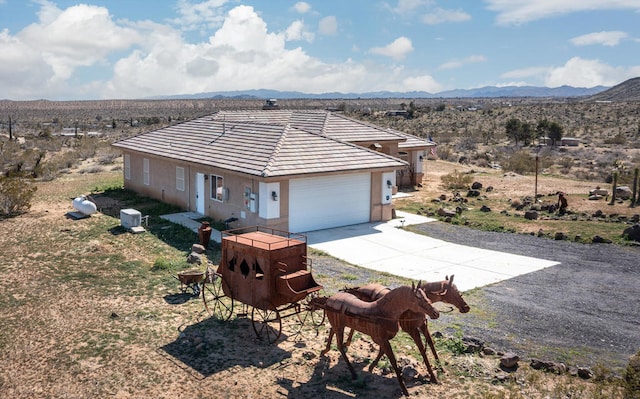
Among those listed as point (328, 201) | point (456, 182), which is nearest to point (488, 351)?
point (328, 201)

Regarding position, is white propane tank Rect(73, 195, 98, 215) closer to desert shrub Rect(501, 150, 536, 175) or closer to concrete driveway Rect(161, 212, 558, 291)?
concrete driveway Rect(161, 212, 558, 291)

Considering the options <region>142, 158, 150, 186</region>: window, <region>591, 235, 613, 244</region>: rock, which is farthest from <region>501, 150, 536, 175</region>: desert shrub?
<region>142, 158, 150, 186</region>: window

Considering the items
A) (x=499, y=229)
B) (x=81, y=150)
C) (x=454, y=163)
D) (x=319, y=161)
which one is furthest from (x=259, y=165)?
(x=81, y=150)

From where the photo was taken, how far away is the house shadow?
428 inches

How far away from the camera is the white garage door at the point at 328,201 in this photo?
21.4 m

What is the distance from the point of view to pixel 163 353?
37.1ft

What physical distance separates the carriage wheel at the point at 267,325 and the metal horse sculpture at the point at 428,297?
2113mm

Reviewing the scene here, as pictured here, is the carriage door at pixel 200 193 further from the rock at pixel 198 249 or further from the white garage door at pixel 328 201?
the rock at pixel 198 249

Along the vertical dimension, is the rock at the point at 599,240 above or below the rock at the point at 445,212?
below

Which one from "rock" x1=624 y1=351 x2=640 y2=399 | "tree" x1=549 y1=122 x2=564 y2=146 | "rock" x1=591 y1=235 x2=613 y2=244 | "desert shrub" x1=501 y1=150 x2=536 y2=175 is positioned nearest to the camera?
"rock" x1=624 y1=351 x2=640 y2=399

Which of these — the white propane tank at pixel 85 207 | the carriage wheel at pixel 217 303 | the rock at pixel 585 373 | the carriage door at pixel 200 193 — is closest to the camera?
the rock at pixel 585 373

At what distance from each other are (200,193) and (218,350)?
1355cm

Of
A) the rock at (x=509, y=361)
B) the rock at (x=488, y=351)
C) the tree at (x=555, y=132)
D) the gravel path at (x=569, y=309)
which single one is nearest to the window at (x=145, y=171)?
the gravel path at (x=569, y=309)

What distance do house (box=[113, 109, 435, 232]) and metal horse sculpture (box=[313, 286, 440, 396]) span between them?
32.7 ft
